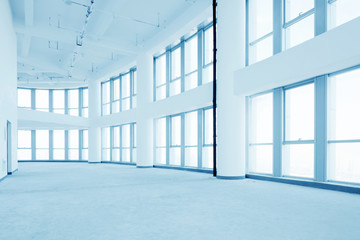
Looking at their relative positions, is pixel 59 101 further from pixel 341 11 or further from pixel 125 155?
pixel 341 11

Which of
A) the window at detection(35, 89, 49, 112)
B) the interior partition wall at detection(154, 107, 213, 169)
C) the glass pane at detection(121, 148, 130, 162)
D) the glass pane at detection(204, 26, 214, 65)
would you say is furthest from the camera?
the window at detection(35, 89, 49, 112)

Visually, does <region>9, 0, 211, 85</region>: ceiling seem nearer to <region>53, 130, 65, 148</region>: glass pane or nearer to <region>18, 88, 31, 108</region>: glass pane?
<region>18, 88, 31, 108</region>: glass pane

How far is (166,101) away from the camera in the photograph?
14023 mm

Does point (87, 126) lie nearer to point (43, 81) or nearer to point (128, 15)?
point (43, 81)

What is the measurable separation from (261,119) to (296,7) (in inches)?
147

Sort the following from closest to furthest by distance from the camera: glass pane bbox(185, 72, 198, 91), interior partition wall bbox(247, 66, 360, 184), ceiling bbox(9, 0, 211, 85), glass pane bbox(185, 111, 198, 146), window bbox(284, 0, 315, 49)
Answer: interior partition wall bbox(247, 66, 360, 184)
window bbox(284, 0, 315, 49)
ceiling bbox(9, 0, 211, 85)
glass pane bbox(185, 72, 198, 91)
glass pane bbox(185, 111, 198, 146)

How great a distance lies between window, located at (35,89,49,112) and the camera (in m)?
24.9

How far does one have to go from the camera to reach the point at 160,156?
16.3 metres

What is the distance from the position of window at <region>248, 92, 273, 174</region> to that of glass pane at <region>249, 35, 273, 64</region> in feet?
4.43

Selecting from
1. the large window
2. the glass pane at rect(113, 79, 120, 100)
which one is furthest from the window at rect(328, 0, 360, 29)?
the glass pane at rect(113, 79, 120, 100)

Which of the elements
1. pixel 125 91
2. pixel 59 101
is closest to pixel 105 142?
pixel 125 91

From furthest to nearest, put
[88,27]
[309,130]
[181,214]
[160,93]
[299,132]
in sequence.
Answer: [160,93]
[88,27]
[299,132]
[309,130]
[181,214]

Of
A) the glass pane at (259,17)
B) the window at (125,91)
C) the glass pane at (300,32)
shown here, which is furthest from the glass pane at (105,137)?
the glass pane at (300,32)

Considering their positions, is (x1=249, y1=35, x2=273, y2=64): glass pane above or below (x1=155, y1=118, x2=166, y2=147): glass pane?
above
